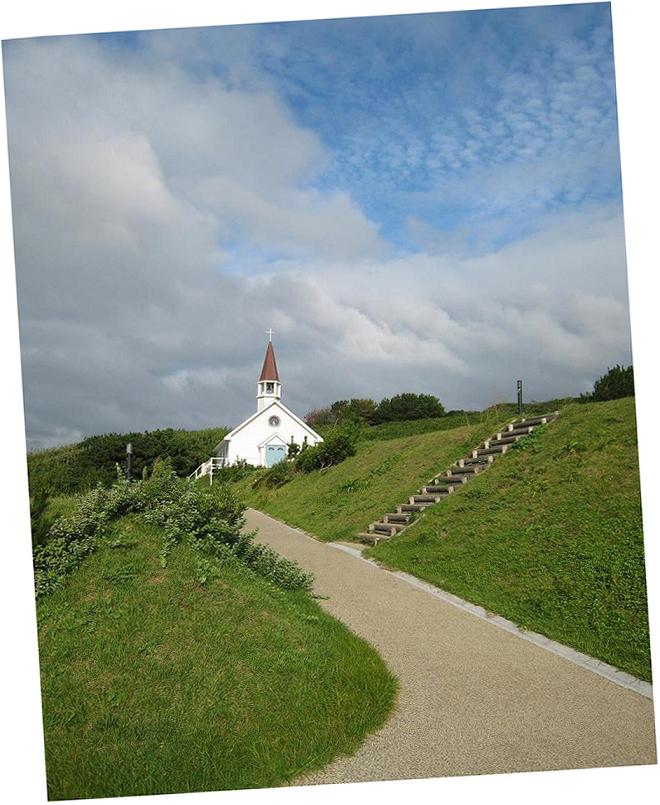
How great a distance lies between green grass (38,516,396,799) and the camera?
3.74 metres

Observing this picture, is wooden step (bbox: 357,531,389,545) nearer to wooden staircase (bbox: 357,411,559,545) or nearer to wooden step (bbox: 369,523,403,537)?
wooden staircase (bbox: 357,411,559,545)

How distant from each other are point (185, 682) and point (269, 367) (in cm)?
3439

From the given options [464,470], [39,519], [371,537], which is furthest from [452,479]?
[39,519]

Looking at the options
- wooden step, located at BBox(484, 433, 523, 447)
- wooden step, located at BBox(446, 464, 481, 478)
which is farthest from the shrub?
wooden step, located at BBox(484, 433, 523, 447)

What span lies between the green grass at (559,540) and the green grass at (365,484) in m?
2.12

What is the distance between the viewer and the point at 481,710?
451cm

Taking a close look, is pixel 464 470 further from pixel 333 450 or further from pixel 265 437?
pixel 265 437

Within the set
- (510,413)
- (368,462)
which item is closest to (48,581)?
(510,413)

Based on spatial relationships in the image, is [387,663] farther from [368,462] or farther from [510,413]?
[368,462]

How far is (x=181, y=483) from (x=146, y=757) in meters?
3.75

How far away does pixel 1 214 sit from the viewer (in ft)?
12.3

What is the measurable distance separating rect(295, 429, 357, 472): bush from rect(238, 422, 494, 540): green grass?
0.45 meters

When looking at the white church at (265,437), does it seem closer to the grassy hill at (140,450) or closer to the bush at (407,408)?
the grassy hill at (140,450)

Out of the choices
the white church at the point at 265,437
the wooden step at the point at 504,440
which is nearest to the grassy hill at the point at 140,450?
the white church at the point at 265,437
